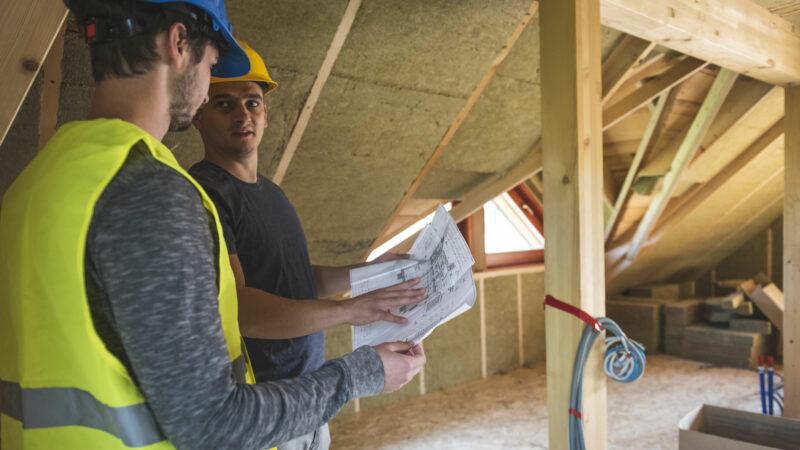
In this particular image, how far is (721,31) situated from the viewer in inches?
91.0

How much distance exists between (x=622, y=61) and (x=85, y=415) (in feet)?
9.84

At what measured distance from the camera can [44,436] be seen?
65 centimetres

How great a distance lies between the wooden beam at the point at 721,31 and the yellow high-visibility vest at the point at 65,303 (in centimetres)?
165

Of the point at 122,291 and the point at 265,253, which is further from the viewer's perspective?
the point at 265,253

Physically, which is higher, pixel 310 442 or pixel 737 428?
pixel 310 442

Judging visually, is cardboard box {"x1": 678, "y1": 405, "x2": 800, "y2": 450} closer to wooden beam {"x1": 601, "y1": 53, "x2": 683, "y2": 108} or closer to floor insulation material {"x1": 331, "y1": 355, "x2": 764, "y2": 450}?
floor insulation material {"x1": 331, "y1": 355, "x2": 764, "y2": 450}

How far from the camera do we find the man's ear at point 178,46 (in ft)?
2.38

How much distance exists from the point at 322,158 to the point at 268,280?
1.21 meters

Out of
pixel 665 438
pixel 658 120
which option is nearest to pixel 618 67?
pixel 658 120

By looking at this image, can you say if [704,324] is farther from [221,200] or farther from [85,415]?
[85,415]

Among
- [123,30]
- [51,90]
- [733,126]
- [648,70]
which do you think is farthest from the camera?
[733,126]

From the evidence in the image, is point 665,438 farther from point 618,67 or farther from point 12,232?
point 12,232

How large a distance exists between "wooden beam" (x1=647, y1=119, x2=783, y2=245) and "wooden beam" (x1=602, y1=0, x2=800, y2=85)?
4.50 feet

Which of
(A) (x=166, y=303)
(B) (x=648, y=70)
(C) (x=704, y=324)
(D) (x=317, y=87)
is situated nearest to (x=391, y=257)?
(A) (x=166, y=303)
